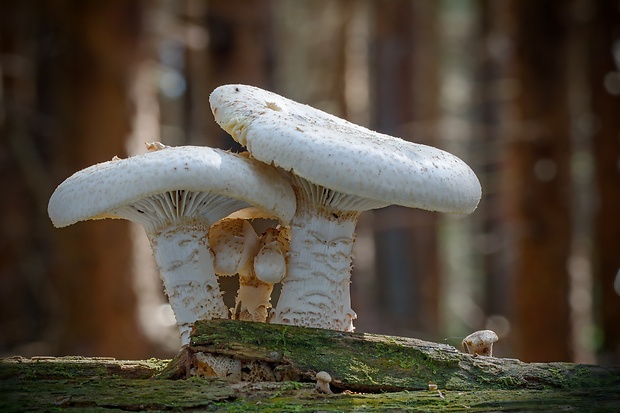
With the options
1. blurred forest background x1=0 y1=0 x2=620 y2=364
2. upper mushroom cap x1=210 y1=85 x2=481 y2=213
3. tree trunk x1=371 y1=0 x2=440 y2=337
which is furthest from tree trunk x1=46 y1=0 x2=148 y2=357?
tree trunk x1=371 y1=0 x2=440 y2=337

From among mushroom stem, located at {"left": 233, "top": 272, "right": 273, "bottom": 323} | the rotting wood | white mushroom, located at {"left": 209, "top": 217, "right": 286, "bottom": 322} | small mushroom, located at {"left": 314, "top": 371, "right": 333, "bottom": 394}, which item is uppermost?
white mushroom, located at {"left": 209, "top": 217, "right": 286, "bottom": 322}

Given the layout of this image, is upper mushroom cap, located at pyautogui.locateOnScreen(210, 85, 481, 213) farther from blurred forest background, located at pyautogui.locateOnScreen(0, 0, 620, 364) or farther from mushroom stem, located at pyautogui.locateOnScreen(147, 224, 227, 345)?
blurred forest background, located at pyautogui.locateOnScreen(0, 0, 620, 364)

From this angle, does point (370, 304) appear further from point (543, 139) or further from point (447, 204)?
point (447, 204)

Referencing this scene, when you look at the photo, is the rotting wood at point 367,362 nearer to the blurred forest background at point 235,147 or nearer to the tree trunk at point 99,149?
the blurred forest background at point 235,147

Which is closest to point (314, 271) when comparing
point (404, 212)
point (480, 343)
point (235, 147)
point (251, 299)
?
point (251, 299)

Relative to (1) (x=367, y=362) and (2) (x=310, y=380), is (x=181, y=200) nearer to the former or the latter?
(2) (x=310, y=380)

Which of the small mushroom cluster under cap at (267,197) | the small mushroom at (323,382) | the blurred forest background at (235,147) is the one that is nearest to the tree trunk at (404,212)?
the blurred forest background at (235,147)

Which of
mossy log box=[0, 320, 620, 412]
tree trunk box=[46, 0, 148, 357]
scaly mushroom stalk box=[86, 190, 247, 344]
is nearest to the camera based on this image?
mossy log box=[0, 320, 620, 412]

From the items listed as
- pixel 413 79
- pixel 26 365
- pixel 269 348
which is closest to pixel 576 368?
pixel 269 348
